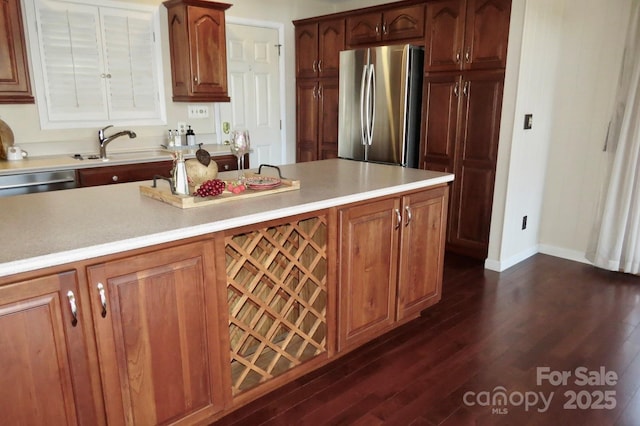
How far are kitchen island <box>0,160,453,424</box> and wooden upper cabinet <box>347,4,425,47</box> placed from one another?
1788mm

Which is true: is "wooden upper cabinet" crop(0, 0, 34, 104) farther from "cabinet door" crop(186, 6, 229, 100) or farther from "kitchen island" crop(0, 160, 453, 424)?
"kitchen island" crop(0, 160, 453, 424)

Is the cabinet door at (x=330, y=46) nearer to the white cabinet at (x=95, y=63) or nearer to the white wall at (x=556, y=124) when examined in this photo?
the white cabinet at (x=95, y=63)

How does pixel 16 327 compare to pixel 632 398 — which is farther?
Answer: pixel 632 398

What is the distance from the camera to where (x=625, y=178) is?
131 inches

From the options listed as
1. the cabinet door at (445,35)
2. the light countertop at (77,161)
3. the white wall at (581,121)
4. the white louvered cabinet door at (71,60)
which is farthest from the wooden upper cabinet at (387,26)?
the white louvered cabinet door at (71,60)

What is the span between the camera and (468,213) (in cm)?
369

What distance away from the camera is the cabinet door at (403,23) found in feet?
12.1

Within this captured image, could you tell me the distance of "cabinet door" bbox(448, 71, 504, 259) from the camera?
11.1 feet

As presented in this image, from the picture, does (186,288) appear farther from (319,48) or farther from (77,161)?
(319,48)

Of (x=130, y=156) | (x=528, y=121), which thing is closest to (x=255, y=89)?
(x=130, y=156)

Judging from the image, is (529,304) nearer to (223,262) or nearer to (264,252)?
(264,252)

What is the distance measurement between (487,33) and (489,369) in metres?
2.40

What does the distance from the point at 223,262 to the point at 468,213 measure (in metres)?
2.57

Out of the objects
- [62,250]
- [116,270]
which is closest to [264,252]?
[116,270]
